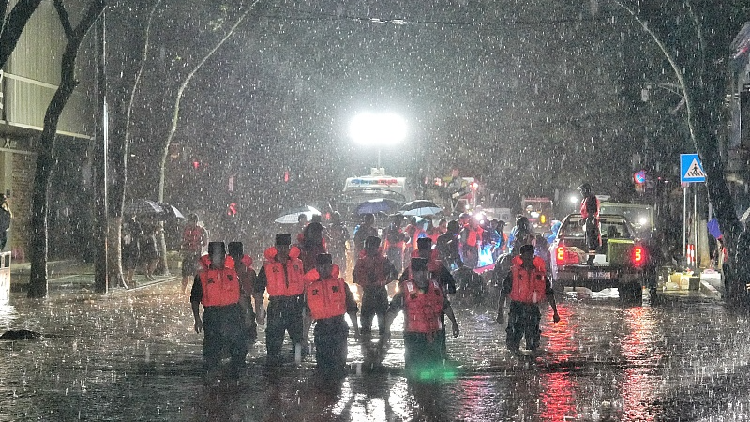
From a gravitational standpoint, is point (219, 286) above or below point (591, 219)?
below

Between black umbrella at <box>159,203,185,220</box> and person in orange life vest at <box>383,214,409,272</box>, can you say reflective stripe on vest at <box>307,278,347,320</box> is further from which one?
black umbrella at <box>159,203,185,220</box>

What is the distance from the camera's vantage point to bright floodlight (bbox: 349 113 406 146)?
A: 5934 centimetres

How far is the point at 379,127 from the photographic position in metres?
59.4

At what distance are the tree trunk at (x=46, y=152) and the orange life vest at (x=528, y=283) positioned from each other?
12.0 meters

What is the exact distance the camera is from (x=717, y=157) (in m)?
22.7

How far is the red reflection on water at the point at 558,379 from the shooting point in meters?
9.19

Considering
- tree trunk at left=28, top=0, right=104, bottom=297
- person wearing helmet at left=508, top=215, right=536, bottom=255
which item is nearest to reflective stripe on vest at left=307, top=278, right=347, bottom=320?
person wearing helmet at left=508, top=215, right=536, bottom=255

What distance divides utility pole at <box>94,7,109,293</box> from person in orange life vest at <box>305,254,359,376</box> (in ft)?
42.8

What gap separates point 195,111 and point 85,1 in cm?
1302

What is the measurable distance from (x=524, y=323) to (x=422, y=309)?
2.34 meters

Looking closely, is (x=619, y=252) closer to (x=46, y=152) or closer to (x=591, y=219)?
(x=591, y=219)

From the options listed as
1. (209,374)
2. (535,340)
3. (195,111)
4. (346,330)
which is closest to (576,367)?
(535,340)

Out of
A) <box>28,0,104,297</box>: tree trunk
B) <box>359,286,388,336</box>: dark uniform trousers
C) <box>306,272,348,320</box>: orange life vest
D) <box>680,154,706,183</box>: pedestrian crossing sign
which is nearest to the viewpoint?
<box>306,272,348,320</box>: orange life vest

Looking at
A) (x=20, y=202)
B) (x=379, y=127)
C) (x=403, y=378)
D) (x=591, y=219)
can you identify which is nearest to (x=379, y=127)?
(x=379, y=127)
